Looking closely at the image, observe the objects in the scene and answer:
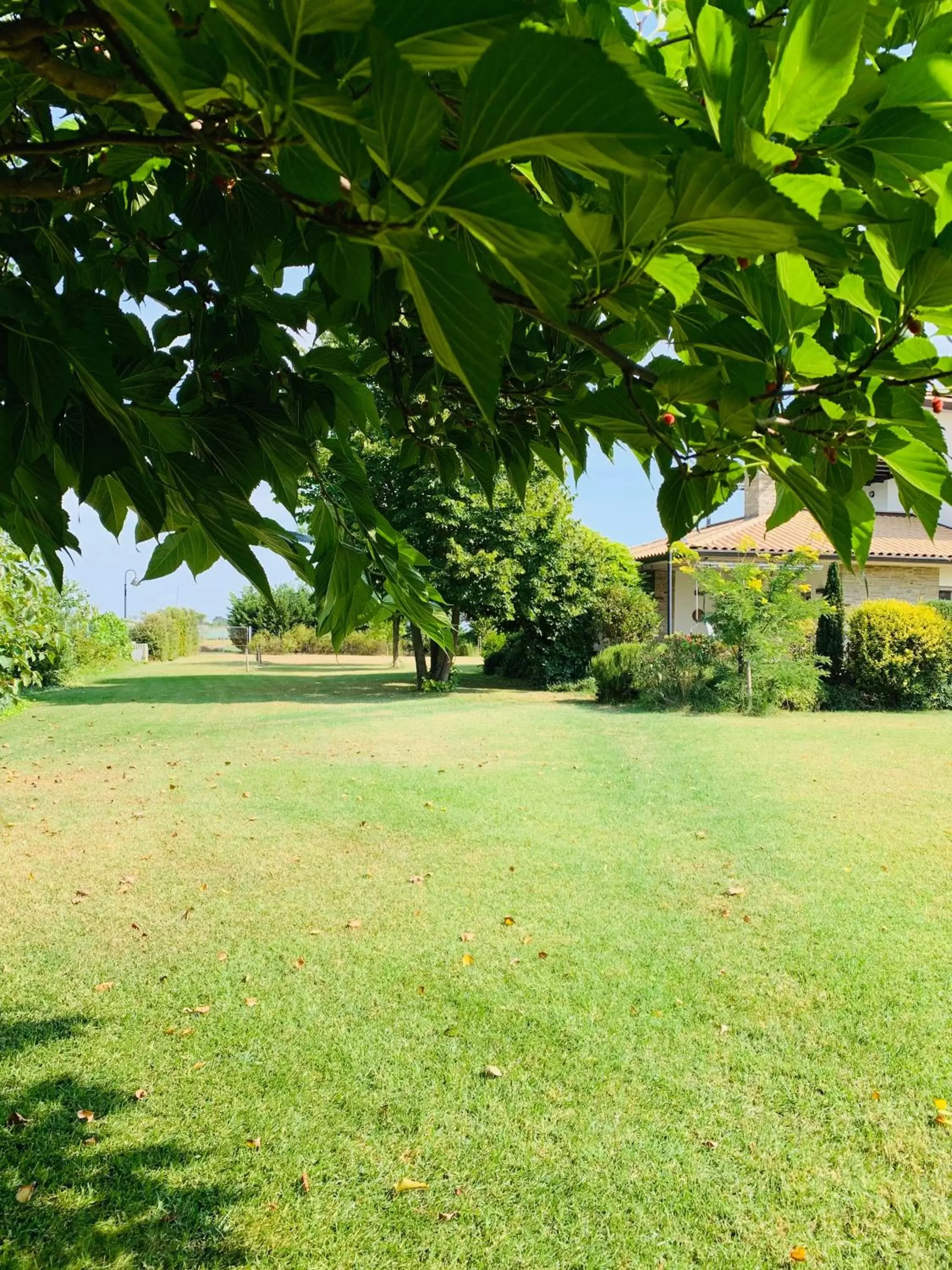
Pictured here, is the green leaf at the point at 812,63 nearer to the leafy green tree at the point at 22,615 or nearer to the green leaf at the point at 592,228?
the green leaf at the point at 592,228

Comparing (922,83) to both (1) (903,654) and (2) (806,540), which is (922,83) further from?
(2) (806,540)

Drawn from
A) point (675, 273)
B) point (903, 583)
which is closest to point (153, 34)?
point (675, 273)

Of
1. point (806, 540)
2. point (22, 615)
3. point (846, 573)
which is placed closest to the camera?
point (22, 615)

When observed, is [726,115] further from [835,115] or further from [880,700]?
[880,700]

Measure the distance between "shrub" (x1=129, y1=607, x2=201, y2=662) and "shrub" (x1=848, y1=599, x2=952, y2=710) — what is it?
79.9 feet

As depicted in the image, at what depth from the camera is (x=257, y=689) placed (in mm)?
19469

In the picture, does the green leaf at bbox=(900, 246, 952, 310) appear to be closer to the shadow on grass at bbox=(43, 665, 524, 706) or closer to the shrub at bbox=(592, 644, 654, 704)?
the shrub at bbox=(592, 644, 654, 704)

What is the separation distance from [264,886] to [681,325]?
5294 millimetres

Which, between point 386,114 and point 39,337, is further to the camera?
point 39,337

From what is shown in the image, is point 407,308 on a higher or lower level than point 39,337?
higher

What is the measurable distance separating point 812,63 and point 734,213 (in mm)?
141

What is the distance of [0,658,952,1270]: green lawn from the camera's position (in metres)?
2.63

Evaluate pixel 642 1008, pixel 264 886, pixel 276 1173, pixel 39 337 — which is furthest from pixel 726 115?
pixel 264 886

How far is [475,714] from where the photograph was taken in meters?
14.3
